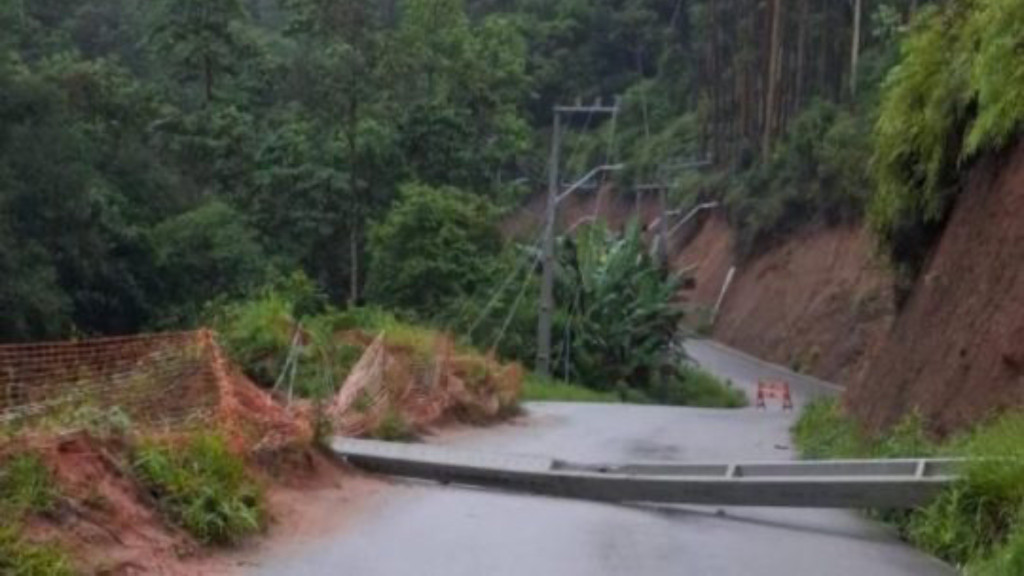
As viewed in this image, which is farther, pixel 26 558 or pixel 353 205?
pixel 353 205

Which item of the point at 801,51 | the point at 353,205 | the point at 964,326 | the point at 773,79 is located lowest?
the point at 353,205

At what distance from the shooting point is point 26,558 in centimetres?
984

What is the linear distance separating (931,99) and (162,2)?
45563 mm

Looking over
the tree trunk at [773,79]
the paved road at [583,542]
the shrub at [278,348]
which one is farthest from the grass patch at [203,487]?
the tree trunk at [773,79]

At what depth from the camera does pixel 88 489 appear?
38.1 feet

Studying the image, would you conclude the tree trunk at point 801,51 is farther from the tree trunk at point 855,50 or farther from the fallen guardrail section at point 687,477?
the fallen guardrail section at point 687,477

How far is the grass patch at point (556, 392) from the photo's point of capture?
44.3 m

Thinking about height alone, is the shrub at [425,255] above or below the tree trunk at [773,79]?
below

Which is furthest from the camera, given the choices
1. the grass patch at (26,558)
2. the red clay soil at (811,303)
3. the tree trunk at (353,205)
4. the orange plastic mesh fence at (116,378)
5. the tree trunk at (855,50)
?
the tree trunk at (855,50)

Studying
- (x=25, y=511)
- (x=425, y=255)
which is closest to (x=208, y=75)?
(x=425, y=255)

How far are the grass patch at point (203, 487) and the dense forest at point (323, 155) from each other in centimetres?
1451

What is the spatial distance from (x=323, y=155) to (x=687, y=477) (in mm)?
42117

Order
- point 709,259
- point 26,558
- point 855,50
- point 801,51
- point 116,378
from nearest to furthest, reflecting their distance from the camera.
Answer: point 26,558, point 116,378, point 855,50, point 801,51, point 709,259

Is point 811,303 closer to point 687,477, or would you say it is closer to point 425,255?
point 425,255
